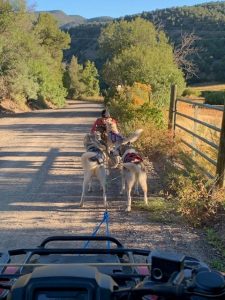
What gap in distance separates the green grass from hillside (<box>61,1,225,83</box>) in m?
50.8

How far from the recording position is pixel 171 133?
479 inches

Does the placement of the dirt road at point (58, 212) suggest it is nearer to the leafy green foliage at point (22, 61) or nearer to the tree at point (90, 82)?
the leafy green foliage at point (22, 61)

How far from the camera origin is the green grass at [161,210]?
6.65m

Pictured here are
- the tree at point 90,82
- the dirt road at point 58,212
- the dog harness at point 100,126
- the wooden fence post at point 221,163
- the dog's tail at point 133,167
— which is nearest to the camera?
the dirt road at point 58,212

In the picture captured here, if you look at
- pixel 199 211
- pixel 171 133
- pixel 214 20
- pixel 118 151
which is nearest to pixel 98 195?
pixel 118 151

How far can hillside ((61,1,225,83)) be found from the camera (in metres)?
77.1

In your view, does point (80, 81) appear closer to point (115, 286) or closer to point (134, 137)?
point (134, 137)

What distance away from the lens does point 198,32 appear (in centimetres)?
8675

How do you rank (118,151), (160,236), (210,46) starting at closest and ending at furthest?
(160,236) < (118,151) < (210,46)

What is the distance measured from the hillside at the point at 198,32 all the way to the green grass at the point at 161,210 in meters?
50.8

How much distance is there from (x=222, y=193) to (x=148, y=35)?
36.2 meters

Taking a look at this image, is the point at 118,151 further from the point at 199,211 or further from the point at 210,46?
the point at 210,46

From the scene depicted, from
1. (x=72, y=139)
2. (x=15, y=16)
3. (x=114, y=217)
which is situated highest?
(x=15, y=16)

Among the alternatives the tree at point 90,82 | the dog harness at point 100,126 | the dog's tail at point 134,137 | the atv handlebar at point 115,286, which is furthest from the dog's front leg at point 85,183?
the tree at point 90,82
